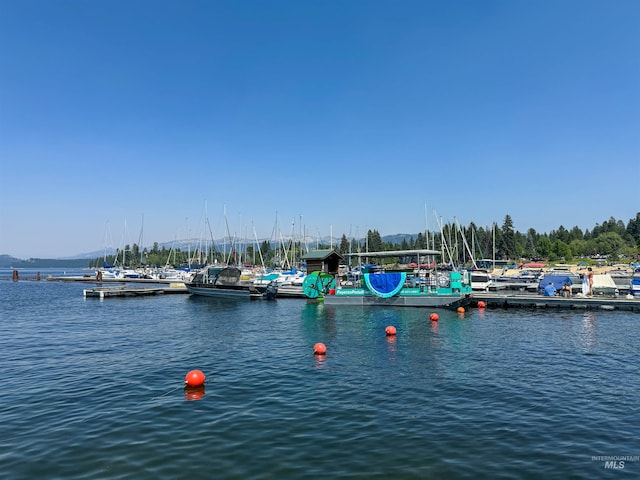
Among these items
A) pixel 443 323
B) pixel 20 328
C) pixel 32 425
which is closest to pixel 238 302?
pixel 20 328

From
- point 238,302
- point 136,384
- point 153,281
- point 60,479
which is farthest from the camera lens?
point 153,281

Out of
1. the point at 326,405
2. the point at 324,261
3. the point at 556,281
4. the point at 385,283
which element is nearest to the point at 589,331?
the point at 385,283

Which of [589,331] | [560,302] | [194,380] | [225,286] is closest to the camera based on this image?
[194,380]

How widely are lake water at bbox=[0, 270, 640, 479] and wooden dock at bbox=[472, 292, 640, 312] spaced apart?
41.4 ft

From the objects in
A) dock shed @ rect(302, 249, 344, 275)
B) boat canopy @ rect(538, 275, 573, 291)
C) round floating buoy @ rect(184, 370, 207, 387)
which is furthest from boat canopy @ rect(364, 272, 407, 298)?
round floating buoy @ rect(184, 370, 207, 387)

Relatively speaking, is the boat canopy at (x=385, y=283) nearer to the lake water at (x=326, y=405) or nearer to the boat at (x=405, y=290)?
the boat at (x=405, y=290)

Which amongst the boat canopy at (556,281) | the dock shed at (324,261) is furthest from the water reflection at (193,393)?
the boat canopy at (556,281)

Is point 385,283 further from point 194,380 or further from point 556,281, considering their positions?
point 194,380

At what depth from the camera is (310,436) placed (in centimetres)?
1198

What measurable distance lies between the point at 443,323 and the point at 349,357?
1481 centimetres

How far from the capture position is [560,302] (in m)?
A: 41.9

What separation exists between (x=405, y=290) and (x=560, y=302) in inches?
628

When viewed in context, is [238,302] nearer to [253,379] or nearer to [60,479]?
[253,379]

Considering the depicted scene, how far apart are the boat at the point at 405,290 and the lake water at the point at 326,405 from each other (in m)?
13.6
